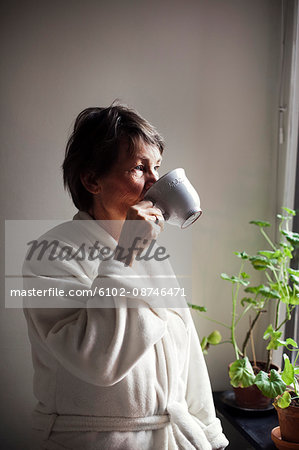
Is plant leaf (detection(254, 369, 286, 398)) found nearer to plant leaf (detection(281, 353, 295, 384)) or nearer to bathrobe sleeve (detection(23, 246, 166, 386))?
plant leaf (detection(281, 353, 295, 384))

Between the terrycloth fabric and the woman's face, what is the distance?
8 cm

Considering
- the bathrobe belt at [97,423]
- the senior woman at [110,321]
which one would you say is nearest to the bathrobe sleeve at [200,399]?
the senior woman at [110,321]

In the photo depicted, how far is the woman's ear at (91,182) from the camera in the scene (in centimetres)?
98

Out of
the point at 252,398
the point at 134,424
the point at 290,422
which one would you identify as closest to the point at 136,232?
the point at 134,424

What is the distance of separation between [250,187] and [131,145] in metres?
0.77

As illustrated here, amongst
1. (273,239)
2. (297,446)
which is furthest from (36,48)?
(297,446)

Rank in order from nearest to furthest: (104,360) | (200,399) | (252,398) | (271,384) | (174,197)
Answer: (104,360) < (174,197) < (200,399) < (271,384) < (252,398)

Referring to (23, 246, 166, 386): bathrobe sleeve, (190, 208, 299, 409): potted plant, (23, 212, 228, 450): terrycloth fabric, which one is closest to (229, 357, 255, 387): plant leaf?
(190, 208, 299, 409): potted plant

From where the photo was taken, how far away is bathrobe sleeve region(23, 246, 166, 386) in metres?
0.80

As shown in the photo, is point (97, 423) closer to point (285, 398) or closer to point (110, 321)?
point (110, 321)

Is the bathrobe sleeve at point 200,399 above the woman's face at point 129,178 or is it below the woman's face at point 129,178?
below

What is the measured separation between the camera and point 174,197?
910mm

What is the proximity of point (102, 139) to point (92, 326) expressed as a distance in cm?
39

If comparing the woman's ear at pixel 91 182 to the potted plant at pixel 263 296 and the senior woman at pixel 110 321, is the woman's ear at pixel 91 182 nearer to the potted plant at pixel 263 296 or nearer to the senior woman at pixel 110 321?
the senior woman at pixel 110 321
